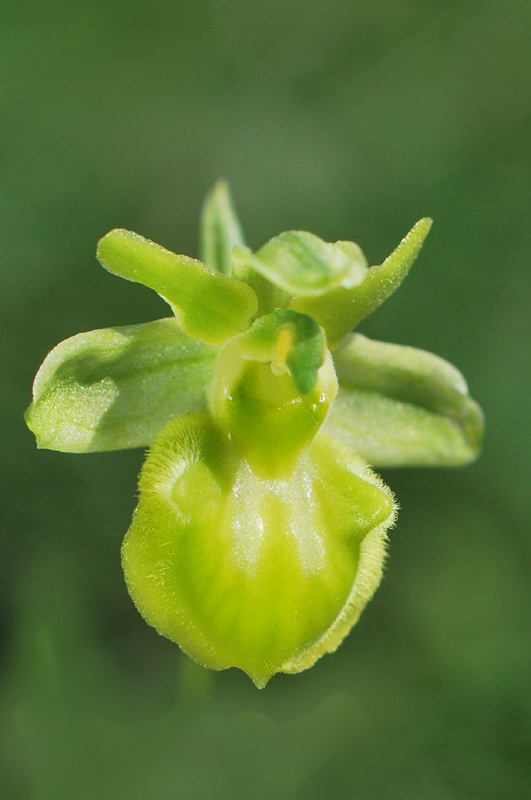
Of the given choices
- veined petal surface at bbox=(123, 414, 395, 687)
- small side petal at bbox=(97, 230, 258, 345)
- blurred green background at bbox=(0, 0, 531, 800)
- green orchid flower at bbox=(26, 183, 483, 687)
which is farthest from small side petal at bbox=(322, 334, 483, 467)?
blurred green background at bbox=(0, 0, 531, 800)

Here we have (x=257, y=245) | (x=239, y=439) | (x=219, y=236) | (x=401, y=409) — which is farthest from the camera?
(x=257, y=245)

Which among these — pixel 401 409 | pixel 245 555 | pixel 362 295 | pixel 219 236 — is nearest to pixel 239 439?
pixel 245 555

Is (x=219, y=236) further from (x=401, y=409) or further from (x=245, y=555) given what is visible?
(x=245, y=555)

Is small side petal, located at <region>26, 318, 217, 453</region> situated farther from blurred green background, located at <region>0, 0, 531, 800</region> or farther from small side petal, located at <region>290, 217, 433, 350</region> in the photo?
blurred green background, located at <region>0, 0, 531, 800</region>

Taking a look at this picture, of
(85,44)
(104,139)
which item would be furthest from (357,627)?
(85,44)

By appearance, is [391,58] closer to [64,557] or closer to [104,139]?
[104,139]

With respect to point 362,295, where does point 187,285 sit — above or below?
above
